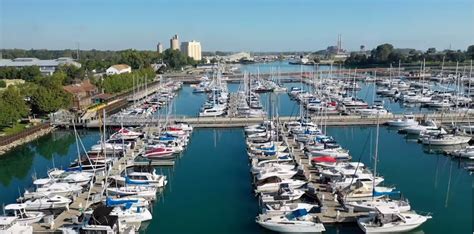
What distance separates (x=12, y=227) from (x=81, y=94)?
128 feet

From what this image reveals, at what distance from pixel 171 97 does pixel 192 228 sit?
43920 mm

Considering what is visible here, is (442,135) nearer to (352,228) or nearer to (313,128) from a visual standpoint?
(313,128)

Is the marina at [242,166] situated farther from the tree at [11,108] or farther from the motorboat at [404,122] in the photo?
the tree at [11,108]

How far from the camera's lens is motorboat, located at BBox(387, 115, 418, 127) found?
38.8 m

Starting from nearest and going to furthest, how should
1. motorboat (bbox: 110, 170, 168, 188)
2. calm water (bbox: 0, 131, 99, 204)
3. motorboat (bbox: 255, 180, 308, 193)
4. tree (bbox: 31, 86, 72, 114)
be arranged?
motorboat (bbox: 255, 180, 308, 193) < motorboat (bbox: 110, 170, 168, 188) < calm water (bbox: 0, 131, 99, 204) < tree (bbox: 31, 86, 72, 114)

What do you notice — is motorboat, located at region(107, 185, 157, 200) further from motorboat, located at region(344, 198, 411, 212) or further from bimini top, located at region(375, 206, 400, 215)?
bimini top, located at region(375, 206, 400, 215)

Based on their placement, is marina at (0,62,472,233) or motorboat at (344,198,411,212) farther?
marina at (0,62,472,233)

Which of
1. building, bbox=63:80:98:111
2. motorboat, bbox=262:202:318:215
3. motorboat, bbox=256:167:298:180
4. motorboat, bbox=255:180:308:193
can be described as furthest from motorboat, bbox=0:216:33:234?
building, bbox=63:80:98:111

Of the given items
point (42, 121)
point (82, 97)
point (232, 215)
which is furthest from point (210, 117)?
point (232, 215)

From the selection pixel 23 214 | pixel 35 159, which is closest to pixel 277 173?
pixel 23 214

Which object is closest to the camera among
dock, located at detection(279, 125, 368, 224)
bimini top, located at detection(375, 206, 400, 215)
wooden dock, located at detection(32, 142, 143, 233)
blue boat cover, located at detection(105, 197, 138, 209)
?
bimini top, located at detection(375, 206, 400, 215)

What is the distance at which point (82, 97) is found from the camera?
55469 mm

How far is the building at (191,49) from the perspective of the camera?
18850 cm

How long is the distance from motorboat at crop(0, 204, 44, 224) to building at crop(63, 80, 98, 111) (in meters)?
30.0
